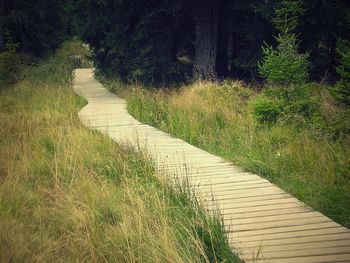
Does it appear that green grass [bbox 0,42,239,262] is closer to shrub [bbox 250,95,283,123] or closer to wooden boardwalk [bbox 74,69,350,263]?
wooden boardwalk [bbox 74,69,350,263]

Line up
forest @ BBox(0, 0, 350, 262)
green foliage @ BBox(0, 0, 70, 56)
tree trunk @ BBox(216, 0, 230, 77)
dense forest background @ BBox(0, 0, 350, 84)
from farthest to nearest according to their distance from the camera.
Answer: green foliage @ BBox(0, 0, 70, 56), tree trunk @ BBox(216, 0, 230, 77), dense forest background @ BBox(0, 0, 350, 84), forest @ BBox(0, 0, 350, 262)

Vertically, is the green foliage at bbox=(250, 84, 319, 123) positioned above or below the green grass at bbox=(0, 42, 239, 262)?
above

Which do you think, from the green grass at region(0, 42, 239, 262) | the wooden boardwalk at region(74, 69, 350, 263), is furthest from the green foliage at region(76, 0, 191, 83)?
the wooden boardwalk at region(74, 69, 350, 263)

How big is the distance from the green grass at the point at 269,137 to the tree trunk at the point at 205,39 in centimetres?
294

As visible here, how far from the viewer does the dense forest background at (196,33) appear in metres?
12.8

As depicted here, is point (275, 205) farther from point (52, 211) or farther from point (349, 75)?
point (349, 75)

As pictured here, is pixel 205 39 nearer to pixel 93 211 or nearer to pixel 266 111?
pixel 266 111

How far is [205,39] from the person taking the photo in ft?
47.8

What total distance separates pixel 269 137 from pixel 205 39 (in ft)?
27.1

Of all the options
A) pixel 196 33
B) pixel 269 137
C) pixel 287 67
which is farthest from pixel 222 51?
pixel 269 137

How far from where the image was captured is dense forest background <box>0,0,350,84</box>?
12.8m

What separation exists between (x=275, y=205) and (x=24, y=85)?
13.5 m

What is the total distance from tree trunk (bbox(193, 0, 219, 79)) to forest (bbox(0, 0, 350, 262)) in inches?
1.6

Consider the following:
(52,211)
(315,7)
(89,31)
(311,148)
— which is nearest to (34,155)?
(52,211)
